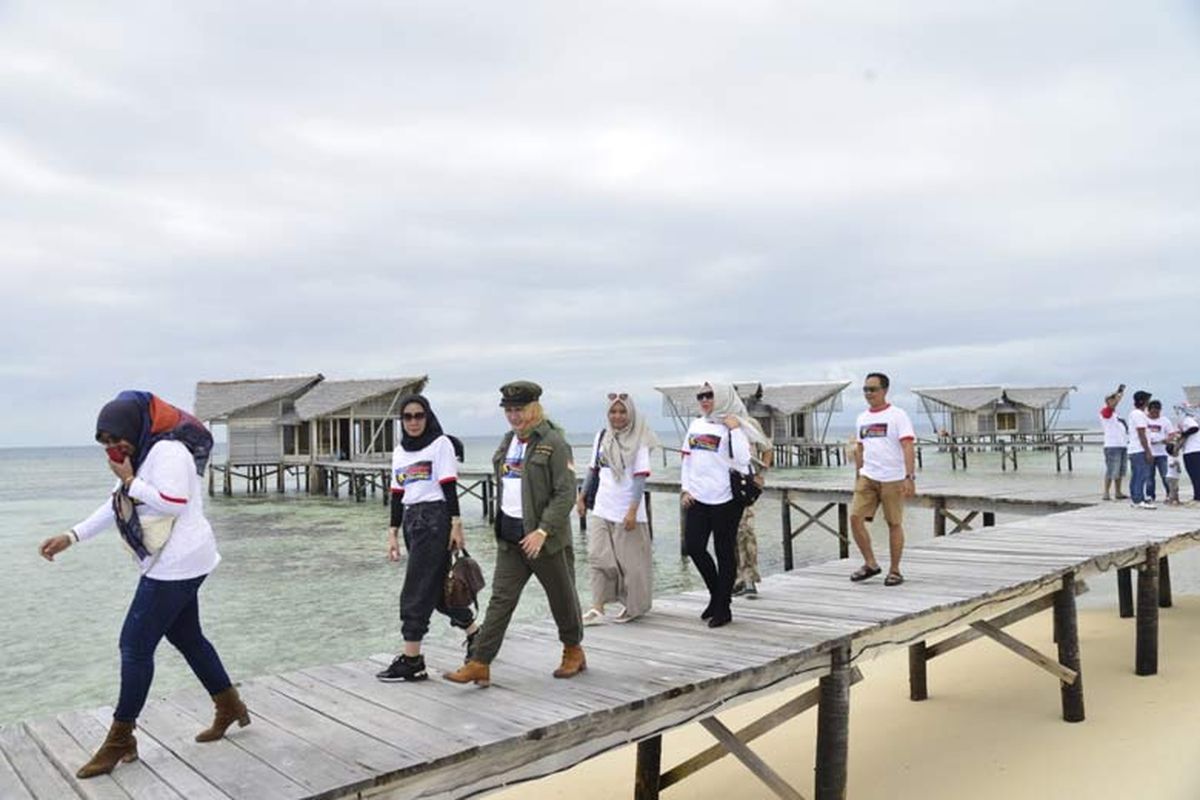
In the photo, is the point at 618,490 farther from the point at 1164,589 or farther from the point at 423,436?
the point at 1164,589

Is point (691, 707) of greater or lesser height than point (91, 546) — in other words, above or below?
above

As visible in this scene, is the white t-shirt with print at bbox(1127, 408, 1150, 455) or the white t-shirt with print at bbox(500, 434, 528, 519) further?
the white t-shirt with print at bbox(1127, 408, 1150, 455)

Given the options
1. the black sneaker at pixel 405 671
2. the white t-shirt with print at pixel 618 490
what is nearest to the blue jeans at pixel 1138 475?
the white t-shirt with print at pixel 618 490

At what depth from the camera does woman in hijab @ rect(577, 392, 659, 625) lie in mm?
5344

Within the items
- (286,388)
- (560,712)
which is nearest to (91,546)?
(286,388)

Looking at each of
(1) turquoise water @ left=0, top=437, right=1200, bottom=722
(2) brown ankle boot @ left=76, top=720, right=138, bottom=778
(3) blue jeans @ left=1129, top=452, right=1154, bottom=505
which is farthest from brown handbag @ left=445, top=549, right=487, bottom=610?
(3) blue jeans @ left=1129, top=452, right=1154, bottom=505

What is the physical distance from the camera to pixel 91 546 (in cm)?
2164

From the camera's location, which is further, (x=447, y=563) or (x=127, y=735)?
(x=447, y=563)

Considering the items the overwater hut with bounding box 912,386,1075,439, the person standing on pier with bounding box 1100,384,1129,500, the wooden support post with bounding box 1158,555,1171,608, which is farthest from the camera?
the overwater hut with bounding box 912,386,1075,439

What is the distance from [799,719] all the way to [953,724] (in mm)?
1203

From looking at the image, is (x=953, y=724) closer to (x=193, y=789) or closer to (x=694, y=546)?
(x=694, y=546)

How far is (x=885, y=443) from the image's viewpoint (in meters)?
6.22

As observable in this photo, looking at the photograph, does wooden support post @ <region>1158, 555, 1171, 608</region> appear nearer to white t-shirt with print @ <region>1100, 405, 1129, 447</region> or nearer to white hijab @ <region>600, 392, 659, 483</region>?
white t-shirt with print @ <region>1100, 405, 1129, 447</region>

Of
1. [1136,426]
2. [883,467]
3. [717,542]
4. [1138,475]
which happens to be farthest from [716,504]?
[1138,475]
